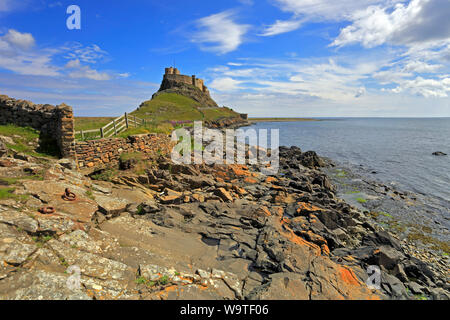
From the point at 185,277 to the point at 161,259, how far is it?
1.15 m

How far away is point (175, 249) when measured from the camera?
7535 millimetres

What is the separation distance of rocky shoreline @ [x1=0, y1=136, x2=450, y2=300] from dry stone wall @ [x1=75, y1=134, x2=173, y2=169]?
125 centimetres

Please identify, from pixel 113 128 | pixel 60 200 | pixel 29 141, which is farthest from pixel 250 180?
pixel 29 141

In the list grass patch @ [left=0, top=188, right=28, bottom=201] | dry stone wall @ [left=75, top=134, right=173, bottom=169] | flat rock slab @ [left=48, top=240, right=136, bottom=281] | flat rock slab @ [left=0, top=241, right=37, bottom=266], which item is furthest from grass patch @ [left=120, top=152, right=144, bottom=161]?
flat rock slab @ [left=0, top=241, right=37, bottom=266]

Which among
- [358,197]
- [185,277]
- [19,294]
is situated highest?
[19,294]

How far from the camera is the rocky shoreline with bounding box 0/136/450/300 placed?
4.93 metres

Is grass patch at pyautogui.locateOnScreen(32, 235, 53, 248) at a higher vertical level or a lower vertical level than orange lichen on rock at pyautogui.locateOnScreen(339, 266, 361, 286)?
higher

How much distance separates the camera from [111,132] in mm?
17359

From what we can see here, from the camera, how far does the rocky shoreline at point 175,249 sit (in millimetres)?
4930

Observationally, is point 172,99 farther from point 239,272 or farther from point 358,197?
point 239,272

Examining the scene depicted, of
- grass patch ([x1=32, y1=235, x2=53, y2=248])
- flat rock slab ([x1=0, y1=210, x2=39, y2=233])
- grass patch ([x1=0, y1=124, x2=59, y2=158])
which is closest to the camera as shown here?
grass patch ([x1=32, y1=235, x2=53, y2=248])

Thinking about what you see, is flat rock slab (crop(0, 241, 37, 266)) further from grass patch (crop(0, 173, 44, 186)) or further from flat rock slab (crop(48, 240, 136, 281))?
grass patch (crop(0, 173, 44, 186))

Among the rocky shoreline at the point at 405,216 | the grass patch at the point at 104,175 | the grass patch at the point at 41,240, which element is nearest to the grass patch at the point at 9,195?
the grass patch at the point at 41,240
